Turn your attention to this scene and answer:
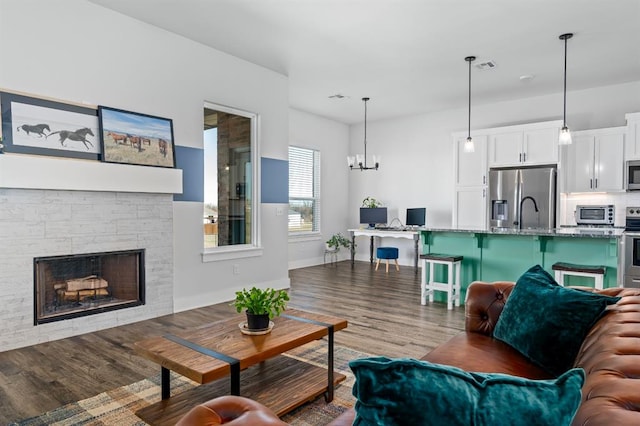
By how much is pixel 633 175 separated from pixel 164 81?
6.22m

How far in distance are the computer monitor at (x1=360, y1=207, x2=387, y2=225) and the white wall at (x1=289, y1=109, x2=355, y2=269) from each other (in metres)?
0.82

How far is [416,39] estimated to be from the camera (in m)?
4.52

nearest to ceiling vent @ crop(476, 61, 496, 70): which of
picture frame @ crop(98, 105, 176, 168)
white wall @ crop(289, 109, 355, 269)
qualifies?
white wall @ crop(289, 109, 355, 269)

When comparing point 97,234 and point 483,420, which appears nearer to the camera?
point 483,420

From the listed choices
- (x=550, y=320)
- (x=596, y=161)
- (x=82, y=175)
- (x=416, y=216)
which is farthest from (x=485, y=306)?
(x=416, y=216)

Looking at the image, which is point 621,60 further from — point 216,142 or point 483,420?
point 483,420

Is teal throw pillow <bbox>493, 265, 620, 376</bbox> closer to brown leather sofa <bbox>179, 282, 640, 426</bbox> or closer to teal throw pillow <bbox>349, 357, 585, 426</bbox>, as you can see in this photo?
brown leather sofa <bbox>179, 282, 640, 426</bbox>

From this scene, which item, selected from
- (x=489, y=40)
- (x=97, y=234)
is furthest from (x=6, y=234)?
(x=489, y=40)

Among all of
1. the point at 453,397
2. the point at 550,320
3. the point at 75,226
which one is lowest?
the point at 550,320

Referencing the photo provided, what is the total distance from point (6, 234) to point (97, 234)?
71 cm

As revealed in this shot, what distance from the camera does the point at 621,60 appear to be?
5.13m

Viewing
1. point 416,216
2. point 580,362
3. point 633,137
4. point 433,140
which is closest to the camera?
point 580,362

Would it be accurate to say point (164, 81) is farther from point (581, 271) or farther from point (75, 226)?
point (581, 271)

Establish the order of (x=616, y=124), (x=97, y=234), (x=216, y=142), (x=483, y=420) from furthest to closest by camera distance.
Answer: (x=616, y=124) → (x=216, y=142) → (x=97, y=234) → (x=483, y=420)
